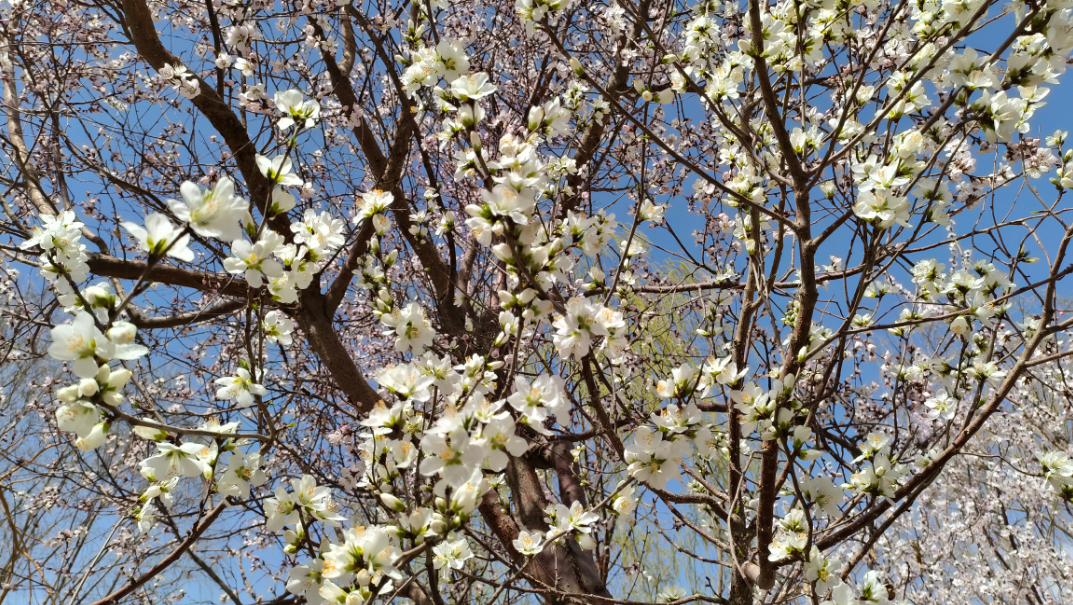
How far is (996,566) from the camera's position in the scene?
5.52m

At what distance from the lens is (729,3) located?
2.62m

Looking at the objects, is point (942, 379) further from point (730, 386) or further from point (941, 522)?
point (941, 522)

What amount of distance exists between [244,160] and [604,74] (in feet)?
7.31

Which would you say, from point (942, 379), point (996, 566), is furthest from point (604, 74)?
point (996, 566)

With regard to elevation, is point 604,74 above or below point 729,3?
above

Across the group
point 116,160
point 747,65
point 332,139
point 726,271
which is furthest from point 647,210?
point 116,160

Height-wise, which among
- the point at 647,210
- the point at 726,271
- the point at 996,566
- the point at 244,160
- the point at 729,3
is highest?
the point at 244,160

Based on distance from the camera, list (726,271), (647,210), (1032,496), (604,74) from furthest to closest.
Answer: (1032,496)
(604,74)
(726,271)
(647,210)

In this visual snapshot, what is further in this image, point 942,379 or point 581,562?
point 581,562

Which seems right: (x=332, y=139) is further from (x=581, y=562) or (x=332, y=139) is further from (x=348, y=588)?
(x=348, y=588)

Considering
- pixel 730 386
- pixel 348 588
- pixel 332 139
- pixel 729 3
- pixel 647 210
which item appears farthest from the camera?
pixel 332 139

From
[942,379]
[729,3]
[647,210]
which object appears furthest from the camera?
[729,3]

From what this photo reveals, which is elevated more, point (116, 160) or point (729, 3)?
point (116, 160)

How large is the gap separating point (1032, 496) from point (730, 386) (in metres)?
5.44
